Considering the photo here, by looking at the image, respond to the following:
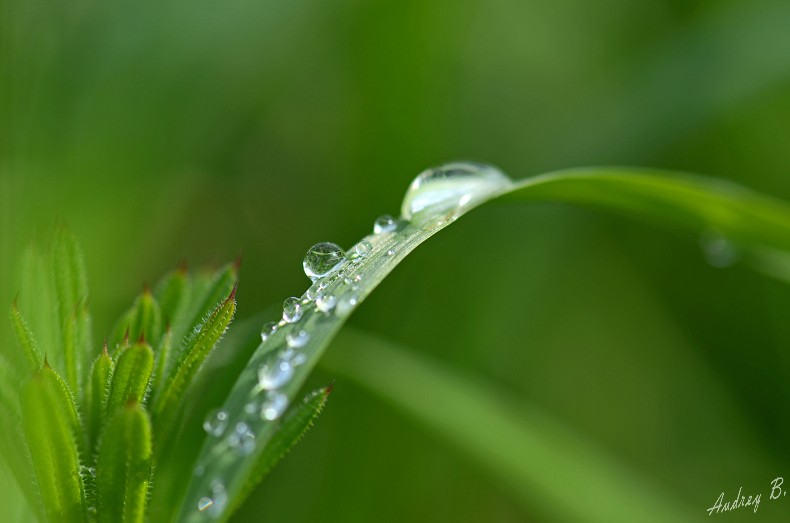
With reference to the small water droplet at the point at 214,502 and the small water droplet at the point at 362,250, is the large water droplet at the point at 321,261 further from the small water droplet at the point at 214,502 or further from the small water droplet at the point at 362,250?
the small water droplet at the point at 214,502

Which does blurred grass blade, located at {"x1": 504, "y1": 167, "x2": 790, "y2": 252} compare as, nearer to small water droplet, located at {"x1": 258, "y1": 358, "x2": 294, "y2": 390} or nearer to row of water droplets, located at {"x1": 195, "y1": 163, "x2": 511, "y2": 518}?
row of water droplets, located at {"x1": 195, "y1": 163, "x2": 511, "y2": 518}

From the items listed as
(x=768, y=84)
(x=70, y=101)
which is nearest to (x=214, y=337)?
(x=70, y=101)

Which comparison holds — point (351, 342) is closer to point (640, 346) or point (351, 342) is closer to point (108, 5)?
point (640, 346)

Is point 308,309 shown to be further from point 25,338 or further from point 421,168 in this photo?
point 421,168

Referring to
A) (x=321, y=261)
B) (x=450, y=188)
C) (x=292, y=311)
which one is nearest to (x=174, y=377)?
(x=292, y=311)

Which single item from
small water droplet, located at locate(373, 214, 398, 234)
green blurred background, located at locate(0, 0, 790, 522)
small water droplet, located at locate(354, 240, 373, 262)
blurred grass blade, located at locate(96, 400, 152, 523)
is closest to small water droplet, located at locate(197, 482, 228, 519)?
blurred grass blade, located at locate(96, 400, 152, 523)
